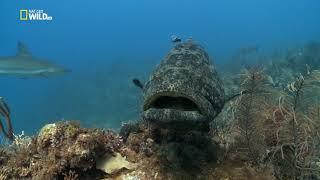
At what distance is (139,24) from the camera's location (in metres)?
180

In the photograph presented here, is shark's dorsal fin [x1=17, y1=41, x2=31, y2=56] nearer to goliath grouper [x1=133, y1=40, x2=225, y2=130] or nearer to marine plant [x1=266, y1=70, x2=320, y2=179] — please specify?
goliath grouper [x1=133, y1=40, x2=225, y2=130]

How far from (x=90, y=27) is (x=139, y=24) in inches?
1148

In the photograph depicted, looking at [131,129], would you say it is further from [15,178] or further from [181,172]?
[15,178]

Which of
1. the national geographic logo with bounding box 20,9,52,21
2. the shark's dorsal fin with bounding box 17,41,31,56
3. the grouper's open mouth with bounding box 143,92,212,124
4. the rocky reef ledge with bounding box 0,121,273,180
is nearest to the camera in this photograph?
the grouper's open mouth with bounding box 143,92,212,124

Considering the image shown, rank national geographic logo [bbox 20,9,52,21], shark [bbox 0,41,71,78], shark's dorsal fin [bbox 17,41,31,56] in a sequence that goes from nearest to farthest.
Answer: shark [bbox 0,41,71,78] → shark's dorsal fin [bbox 17,41,31,56] → national geographic logo [bbox 20,9,52,21]

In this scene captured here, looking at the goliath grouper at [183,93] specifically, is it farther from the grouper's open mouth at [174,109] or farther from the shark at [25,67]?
the shark at [25,67]

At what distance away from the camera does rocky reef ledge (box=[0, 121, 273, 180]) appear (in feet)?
18.9

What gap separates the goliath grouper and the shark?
37.2 feet

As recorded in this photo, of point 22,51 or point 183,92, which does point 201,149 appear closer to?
point 183,92

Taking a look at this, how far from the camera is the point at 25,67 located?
1714cm

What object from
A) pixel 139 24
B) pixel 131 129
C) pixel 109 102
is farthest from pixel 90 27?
pixel 131 129

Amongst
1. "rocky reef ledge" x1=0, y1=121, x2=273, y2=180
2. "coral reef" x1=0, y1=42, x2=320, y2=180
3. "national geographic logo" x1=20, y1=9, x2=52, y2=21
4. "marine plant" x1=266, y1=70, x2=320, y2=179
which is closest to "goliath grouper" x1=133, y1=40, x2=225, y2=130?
"coral reef" x1=0, y1=42, x2=320, y2=180

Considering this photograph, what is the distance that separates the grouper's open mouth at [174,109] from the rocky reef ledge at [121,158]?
0.74 meters

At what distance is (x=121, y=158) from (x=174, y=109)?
4.64 feet
